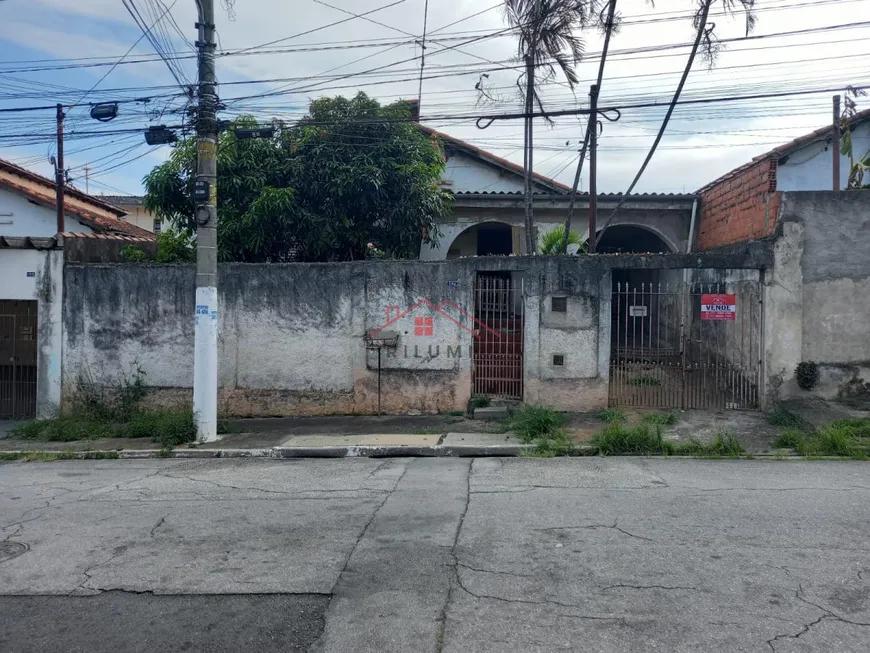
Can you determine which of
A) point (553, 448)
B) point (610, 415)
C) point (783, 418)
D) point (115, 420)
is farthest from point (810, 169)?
point (115, 420)

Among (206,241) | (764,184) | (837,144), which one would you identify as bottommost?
(206,241)

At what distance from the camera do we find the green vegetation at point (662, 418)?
9.71 meters

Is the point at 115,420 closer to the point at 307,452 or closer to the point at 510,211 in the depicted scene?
the point at 307,452

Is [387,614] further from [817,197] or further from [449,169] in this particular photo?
[449,169]

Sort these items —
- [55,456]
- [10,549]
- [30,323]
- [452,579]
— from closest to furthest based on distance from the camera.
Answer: [452,579], [10,549], [55,456], [30,323]

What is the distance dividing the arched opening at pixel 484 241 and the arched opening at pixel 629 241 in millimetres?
2678

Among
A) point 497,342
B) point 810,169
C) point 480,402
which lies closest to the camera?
point 480,402

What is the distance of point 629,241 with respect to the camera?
19656mm

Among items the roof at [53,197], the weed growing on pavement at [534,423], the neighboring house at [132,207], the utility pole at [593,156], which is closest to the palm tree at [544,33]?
the utility pole at [593,156]

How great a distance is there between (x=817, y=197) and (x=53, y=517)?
10.7 meters

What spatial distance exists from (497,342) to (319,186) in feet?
16.4

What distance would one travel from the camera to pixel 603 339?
10.6 metres

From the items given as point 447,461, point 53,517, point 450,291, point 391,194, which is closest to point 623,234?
point 391,194

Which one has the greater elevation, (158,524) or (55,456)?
(158,524)
